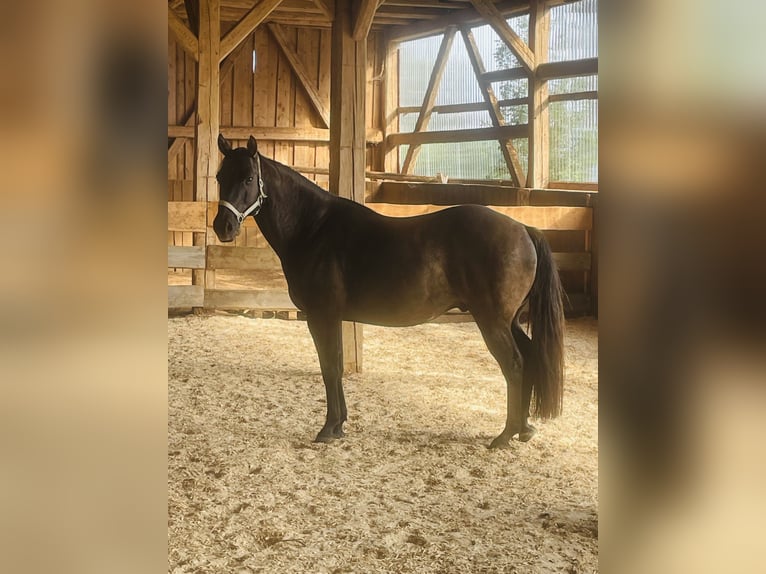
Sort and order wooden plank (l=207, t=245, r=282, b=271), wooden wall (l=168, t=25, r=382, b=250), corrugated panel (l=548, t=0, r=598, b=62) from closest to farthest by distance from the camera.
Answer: wooden plank (l=207, t=245, r=282, b=271), corrugated panel (l=548, t=0, r=598, b=62), wooden wall (l=168, t=25, r=382, b=250)

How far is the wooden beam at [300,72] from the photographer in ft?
37.6

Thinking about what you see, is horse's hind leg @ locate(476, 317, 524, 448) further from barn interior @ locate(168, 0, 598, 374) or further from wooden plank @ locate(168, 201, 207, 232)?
wooden plank @ locate(168, 201, 207, 232)

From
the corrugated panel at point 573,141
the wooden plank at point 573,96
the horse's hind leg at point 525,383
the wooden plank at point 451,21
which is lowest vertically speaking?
the horse's hind leg at point 525,383

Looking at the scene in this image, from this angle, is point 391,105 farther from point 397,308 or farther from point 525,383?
point 525,383

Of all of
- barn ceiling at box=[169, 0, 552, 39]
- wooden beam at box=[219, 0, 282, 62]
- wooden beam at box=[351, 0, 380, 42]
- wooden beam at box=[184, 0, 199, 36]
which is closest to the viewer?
wooden beam at box=[351, 0, 380, 42]

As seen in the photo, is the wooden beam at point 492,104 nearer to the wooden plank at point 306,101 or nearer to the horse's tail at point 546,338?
the wooden plank at point 306,101

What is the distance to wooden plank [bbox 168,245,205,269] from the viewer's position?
23.9ft

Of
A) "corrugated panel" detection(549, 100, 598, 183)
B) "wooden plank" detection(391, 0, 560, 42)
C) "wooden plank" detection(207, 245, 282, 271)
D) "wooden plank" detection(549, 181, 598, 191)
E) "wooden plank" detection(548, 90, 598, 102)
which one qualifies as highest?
"wooden plank" detection(391, 0, 560, 42)

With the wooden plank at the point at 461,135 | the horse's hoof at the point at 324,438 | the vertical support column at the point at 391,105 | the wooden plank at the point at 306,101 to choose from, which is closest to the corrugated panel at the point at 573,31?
the wooden plank at the point at 461,135

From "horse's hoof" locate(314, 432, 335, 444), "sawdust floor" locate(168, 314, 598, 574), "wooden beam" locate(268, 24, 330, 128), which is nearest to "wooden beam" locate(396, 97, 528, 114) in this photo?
"wooden beam" locate(268, 24, 330, 128)
